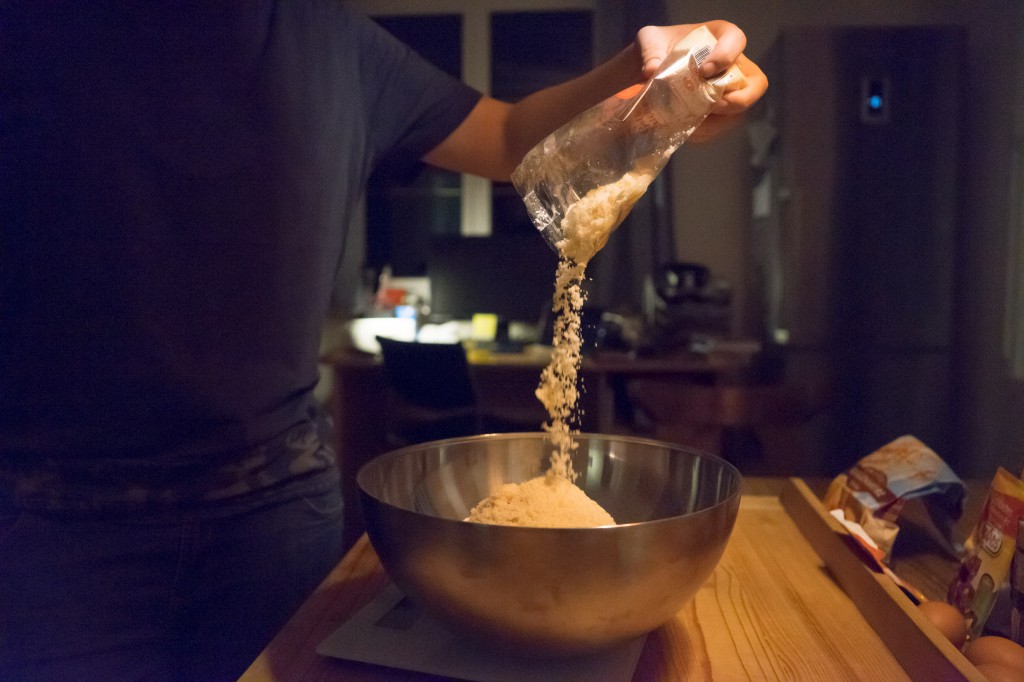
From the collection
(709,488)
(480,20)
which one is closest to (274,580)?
(709,488)

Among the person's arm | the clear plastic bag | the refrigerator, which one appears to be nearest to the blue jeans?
the clear plastic bag

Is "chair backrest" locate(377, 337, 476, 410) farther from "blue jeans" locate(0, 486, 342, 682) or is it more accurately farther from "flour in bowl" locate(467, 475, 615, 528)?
"flour in bowl" locate(467, 475, 615, 528)

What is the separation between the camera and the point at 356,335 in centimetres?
333

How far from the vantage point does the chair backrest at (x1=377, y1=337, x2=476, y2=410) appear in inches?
99.1

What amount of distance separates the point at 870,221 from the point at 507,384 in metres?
1.64

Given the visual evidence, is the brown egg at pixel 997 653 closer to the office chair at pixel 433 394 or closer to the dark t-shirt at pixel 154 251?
the dark t-shirt at pixel 154 251

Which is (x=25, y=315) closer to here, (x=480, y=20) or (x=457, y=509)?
(x=457, y=509)

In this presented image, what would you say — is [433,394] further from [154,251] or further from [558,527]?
[558,527]

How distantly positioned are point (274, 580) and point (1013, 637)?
2.32ft

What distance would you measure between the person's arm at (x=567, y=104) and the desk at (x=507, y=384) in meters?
1.54

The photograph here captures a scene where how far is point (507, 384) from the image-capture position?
3.17 m

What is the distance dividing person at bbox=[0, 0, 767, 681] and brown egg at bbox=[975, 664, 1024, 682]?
0.54 metres

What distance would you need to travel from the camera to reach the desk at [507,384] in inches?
108

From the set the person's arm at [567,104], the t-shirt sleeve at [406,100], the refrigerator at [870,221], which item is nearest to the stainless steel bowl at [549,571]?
the person's arm at [567,104]
